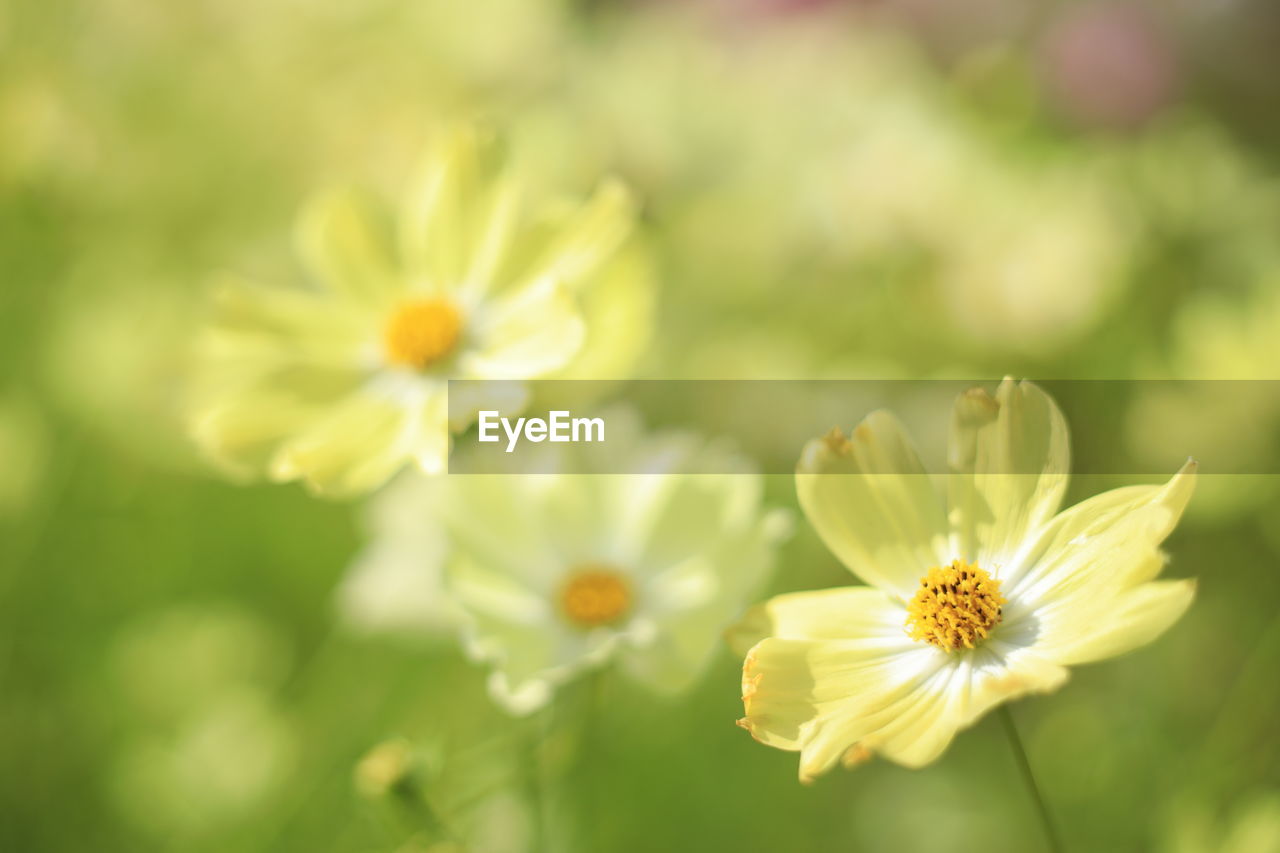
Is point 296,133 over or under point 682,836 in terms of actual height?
over

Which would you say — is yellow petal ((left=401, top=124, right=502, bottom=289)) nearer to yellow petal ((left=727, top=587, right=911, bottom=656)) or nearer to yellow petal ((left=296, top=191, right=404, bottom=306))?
yellow petal ((left=296, top=191, right=404, bottom=306))

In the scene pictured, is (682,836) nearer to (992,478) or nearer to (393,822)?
(393,822)

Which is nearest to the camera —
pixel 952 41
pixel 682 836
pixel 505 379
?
pixel 505 379

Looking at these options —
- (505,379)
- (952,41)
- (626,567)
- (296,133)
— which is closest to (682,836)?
(626,567)

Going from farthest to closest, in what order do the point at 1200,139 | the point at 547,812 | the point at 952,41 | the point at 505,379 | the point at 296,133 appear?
the point at 952,41
the point at 296,133
the point at 1200,139
the point at 547,812
the point at 505,379

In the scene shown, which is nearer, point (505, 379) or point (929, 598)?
point (929, 598)

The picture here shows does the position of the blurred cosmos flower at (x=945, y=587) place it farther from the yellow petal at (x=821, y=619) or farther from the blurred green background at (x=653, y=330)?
the blurred green background at (x=653, y=330)

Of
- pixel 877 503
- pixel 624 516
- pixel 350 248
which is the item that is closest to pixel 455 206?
pixel 350 248

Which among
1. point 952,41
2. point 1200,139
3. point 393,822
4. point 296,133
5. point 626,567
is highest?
point 952,41
